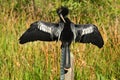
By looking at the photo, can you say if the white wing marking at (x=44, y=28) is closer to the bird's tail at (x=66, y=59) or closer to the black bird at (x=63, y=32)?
the black bird at (x=63, y=32)

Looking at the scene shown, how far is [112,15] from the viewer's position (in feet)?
19.7

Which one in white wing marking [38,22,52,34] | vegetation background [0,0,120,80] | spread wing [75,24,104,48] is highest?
white wing marking [38,22,52,34]

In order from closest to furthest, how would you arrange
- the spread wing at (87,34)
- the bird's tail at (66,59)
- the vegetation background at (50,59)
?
1. the bird's tail at (66,59)
2. the spread wing at (87,34)
3. the vegetation background at (50,59)

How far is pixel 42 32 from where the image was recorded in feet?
8.26

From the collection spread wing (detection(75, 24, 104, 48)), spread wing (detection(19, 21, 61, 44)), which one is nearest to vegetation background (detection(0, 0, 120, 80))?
spread wing (detection(75, 24, 104, 48))

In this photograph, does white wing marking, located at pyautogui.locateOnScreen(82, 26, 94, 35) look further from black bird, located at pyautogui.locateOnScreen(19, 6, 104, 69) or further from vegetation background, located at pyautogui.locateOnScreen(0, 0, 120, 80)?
vegetation background, located at pyautogui.locateOnScreen(0, 0, 120, 80)

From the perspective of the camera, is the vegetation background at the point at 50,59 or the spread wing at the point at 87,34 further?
the vegetation background at the point at 50,59

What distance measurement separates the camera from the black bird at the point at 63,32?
2451 mm

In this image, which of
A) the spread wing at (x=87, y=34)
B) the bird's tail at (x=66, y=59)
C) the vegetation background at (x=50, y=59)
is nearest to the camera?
the bird's tail at (x=66, y=59)

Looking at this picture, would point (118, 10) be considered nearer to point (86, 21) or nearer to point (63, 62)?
point (86, 21)

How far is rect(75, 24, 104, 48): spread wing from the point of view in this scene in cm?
252

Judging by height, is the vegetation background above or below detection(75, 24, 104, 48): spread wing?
below

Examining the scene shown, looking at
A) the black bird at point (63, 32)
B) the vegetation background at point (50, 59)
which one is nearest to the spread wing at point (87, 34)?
the black bird at point (63, 32)

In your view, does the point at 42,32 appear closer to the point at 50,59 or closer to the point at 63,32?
the point at 63,32
